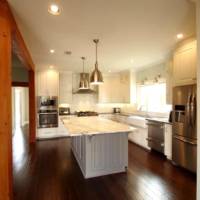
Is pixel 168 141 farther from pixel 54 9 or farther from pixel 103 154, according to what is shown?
pixel 54 9

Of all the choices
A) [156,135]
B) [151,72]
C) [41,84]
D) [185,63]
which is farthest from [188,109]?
[41,84]

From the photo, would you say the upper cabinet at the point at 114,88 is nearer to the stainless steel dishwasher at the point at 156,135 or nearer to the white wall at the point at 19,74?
the stainless steel dishwasher at the point at 156,135

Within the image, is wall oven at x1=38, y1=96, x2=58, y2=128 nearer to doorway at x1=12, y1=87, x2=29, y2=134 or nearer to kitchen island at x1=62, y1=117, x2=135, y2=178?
kitchen island at x1=62, y1=117, x2=135, y2=178

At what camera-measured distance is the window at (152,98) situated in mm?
4911

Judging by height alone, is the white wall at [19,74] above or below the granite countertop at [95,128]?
above

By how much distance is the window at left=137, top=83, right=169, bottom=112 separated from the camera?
4911 millimetres

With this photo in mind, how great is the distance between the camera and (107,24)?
2348mm

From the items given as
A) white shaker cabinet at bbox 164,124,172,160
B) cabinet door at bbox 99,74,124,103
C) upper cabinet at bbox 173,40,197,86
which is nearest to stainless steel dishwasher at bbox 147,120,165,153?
white shaker cabinet at bbox 164,124,172,160

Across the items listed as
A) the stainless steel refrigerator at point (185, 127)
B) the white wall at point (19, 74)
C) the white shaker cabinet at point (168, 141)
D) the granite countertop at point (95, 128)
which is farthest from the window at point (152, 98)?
the white wall at point (19, 74)

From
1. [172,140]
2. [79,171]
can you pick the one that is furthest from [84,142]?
[172,140]

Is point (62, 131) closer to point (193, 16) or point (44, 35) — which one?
point (44, 35)

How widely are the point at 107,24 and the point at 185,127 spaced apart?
246cm

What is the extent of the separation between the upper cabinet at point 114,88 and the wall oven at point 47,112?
1.89m

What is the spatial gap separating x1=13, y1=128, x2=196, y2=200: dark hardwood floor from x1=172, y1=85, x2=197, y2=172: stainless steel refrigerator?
28 cm
